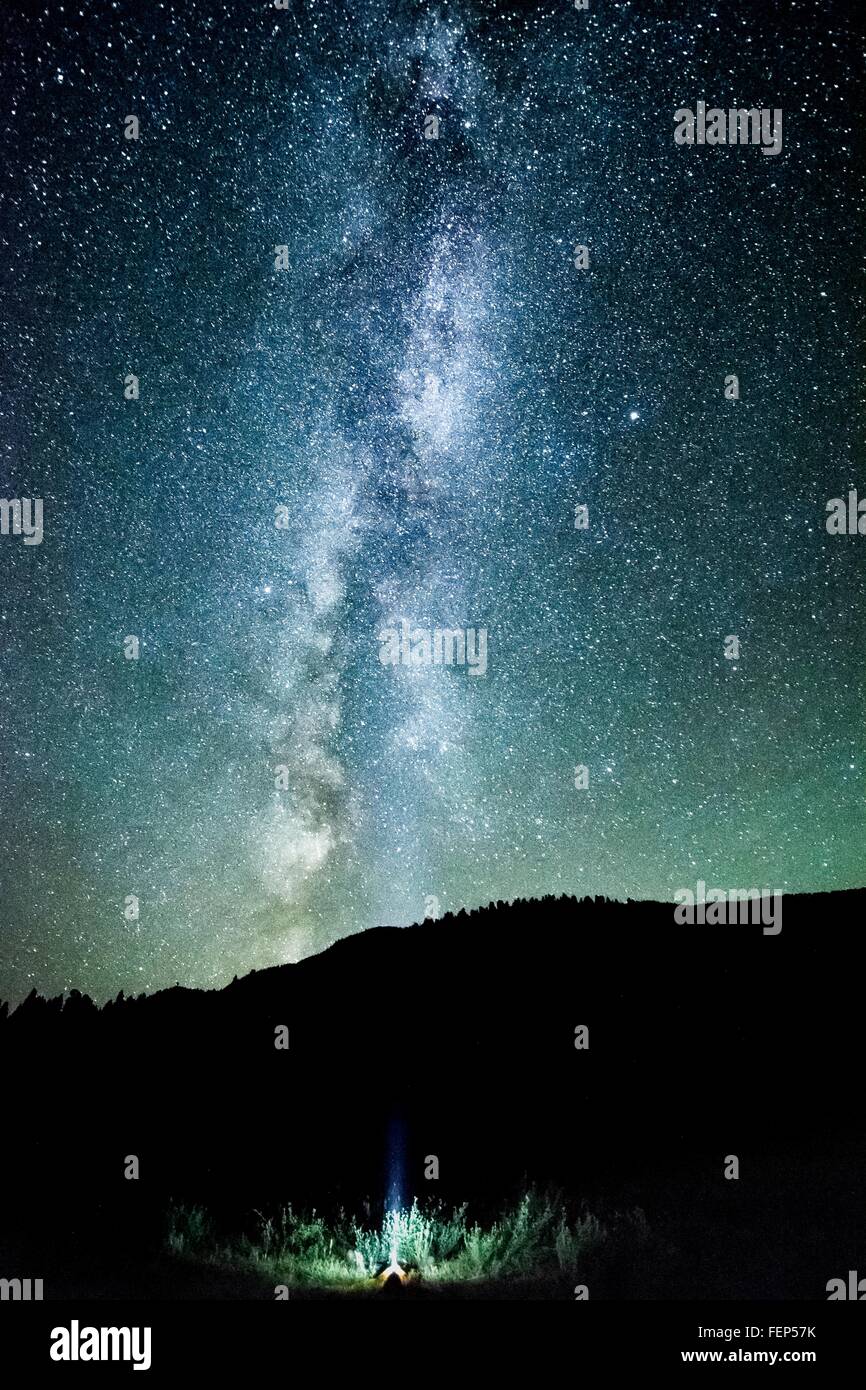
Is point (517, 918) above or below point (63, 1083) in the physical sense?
above

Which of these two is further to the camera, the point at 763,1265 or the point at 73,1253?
the point at 73,1253

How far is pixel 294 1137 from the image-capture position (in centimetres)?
885

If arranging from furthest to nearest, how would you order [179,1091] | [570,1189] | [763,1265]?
[179,1091], [570,1189], [763,1265]

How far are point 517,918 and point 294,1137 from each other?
7094mm

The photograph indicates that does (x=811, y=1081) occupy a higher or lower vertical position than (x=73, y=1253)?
higher

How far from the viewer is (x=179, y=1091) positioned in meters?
9.81

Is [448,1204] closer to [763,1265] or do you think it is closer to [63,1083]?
[763,1265]

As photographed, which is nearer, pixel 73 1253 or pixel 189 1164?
pixel 73 1253
